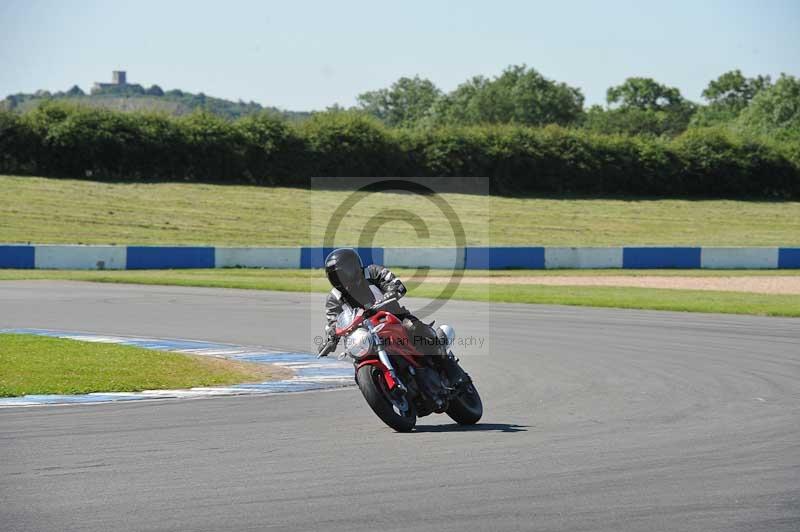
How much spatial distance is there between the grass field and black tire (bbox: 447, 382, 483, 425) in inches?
1147

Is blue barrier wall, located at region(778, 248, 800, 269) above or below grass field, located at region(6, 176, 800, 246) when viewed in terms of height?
below

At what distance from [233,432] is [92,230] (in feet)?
105

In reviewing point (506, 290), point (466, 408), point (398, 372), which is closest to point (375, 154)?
point (506, 290)

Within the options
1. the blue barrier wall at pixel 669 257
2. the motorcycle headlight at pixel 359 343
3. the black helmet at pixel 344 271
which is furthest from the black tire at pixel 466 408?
the blue barrier wall at pixel 669 257

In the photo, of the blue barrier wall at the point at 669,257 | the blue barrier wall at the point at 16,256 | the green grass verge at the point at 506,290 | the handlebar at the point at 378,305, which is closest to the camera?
the handlebar at the point at 378,305

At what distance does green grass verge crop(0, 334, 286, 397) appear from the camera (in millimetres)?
11625

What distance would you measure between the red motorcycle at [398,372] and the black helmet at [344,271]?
0.66 feet

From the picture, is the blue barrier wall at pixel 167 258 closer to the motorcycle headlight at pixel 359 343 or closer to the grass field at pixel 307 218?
the grass field at pixel 307 218

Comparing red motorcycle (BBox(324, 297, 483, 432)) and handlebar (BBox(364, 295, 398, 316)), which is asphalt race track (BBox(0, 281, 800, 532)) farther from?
handlebar (BBox(364, 295, 398, 316))

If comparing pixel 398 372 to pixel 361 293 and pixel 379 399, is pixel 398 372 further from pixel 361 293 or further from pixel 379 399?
pixel 361 293

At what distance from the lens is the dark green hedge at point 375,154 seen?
50.7 metres

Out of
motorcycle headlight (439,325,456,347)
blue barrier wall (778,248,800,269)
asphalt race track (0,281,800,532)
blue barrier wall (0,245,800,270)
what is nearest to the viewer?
asphalt race track (0,281,800,532)

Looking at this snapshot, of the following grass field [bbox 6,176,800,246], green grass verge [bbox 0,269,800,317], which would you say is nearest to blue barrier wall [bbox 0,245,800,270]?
green grass verge [bbox 0,269,800,317]

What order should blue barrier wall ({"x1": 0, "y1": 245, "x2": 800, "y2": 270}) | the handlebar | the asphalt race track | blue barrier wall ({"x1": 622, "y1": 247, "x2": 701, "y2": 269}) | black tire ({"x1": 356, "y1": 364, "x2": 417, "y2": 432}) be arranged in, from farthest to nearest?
blue barrier wall ({"x1": 622, "y1": 247, "x2": 701, "y2": 269}) → blue barrier wall ({"x1": 0, "y1": 245, "x2": 800, "y2": 270}) → the handlebar → black tire ({"x1": 356, "y1": 364, "x2": 417, "y2": 432}) → the asphalt race track
